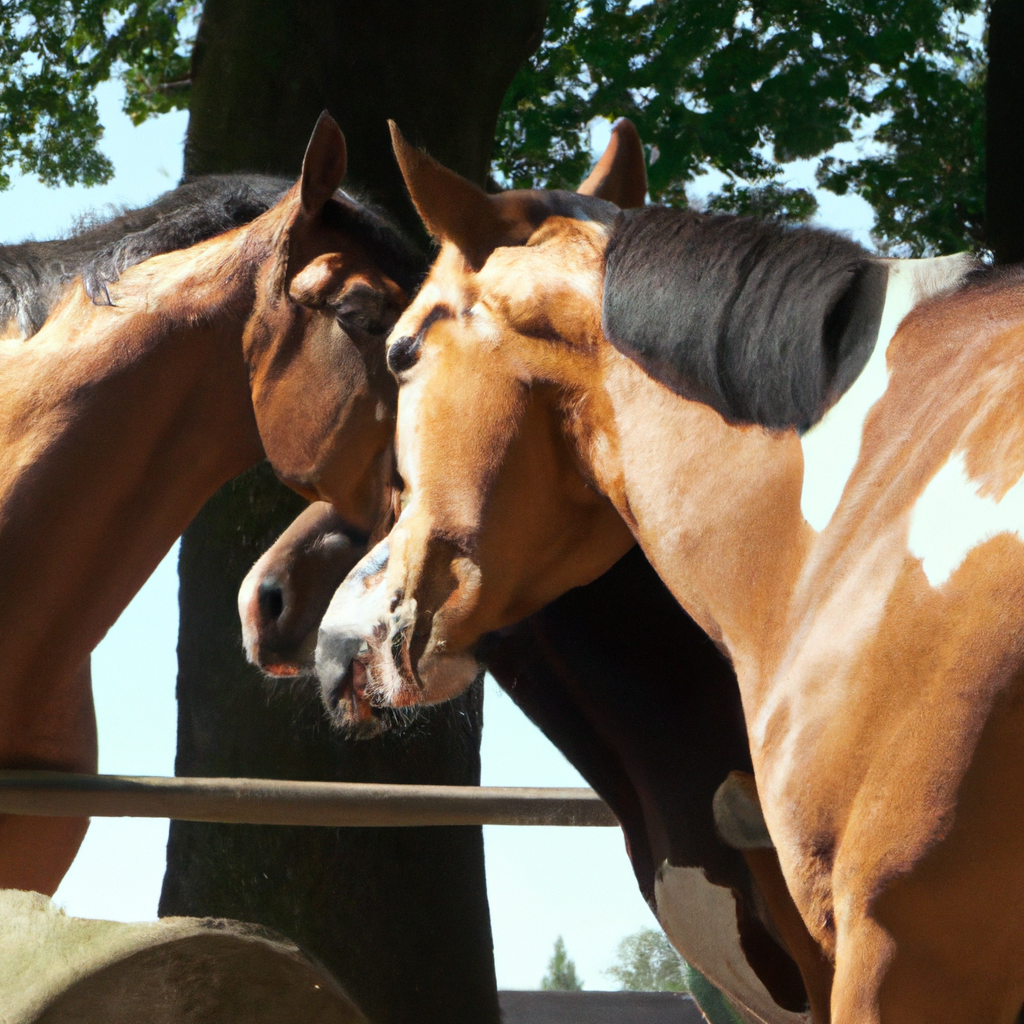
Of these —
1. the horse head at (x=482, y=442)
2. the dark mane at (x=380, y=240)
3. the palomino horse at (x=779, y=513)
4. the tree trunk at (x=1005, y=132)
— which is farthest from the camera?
the tree trunk at (x=1005, y=132)

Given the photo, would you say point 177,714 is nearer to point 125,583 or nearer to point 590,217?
point 125,583

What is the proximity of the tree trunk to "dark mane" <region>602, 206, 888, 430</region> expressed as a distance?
3037mm

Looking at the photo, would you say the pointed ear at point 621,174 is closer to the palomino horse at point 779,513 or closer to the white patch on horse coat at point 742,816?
the palomino horse at point 779,513

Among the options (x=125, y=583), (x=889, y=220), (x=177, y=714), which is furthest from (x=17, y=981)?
(x=889, y=220)

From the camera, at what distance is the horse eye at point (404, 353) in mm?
2139

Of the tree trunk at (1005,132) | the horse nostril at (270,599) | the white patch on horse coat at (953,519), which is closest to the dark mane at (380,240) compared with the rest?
the horse nostril at (270,599)

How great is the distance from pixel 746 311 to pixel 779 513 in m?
0.29

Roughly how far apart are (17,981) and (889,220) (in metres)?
5.48

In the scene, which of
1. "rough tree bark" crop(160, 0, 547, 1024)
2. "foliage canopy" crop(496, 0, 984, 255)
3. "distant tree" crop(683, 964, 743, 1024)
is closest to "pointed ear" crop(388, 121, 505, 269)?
"distant tree" crop(683, 964, 743, 1024)

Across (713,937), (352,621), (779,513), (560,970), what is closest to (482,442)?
(352,621)

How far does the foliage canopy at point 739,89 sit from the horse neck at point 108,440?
3.27 metres

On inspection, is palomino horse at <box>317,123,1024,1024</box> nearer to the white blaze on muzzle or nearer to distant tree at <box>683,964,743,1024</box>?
the white blaze on muzzle

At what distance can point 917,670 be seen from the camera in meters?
1.34

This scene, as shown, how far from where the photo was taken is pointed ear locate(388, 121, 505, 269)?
2.12m
